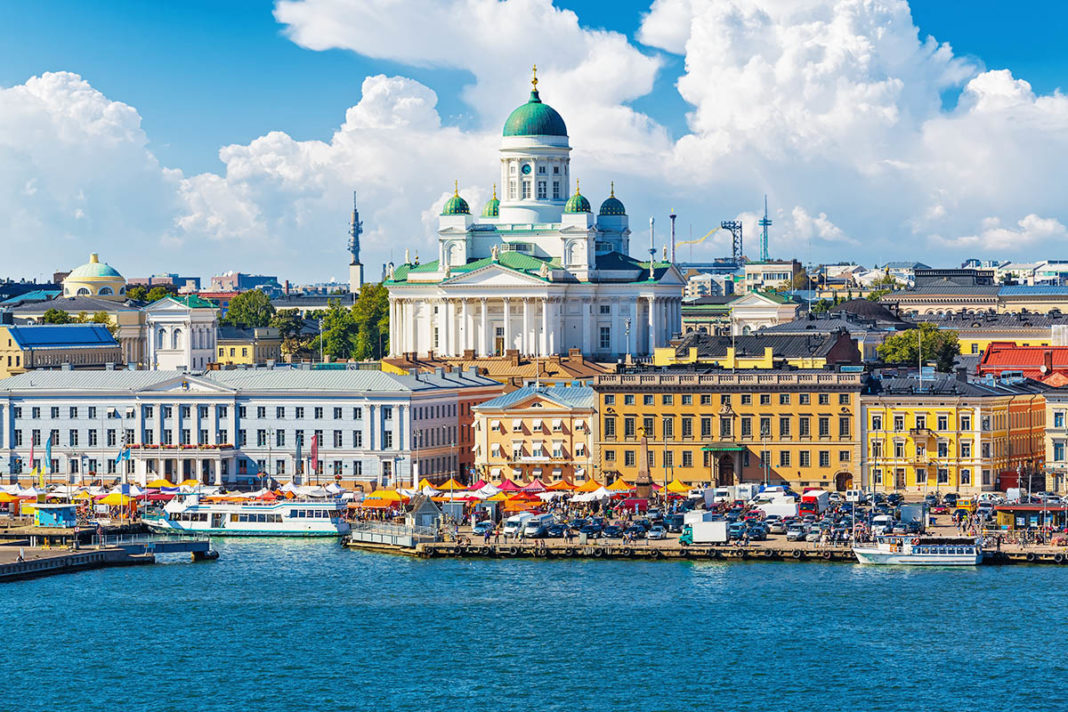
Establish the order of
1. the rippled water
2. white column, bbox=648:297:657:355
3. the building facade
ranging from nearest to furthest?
the rippled water, the building facade, white column, bbox=648:297:657:355

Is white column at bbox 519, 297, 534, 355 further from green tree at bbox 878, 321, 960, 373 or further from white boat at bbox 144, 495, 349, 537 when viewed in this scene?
white boat at bbox 144, 495, 349, 537

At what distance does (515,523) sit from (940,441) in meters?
19.1

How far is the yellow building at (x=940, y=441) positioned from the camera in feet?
331

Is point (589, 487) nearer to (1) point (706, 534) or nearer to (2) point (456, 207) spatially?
(1) point (706, 534)

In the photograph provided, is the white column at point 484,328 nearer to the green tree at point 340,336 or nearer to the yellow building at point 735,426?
the green tree at point 340,336

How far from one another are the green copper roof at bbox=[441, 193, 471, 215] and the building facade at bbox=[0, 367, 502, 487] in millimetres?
45112

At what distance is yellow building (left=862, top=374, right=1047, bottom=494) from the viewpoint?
101m

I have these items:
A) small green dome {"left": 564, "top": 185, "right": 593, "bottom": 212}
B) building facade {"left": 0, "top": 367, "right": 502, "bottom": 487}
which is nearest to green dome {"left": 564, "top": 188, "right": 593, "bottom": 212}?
small green dome {"left": 564, "top": 185, "right": 593, "bottom": 212}

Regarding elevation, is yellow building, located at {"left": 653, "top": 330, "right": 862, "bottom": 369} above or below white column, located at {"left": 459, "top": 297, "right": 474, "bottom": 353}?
below

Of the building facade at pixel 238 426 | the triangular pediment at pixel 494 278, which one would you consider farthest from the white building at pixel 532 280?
the building facade at pixel 238 426

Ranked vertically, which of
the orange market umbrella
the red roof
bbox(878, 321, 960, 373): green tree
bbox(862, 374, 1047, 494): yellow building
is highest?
bbox(878, 321, 960, 373): green tree

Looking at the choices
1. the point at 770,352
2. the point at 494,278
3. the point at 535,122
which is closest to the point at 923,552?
the point at 770,352

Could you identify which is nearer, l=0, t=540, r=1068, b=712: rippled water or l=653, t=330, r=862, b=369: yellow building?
l=0, t=540, r=1068, b=712: rippled water

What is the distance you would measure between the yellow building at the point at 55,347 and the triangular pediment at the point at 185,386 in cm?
3004
